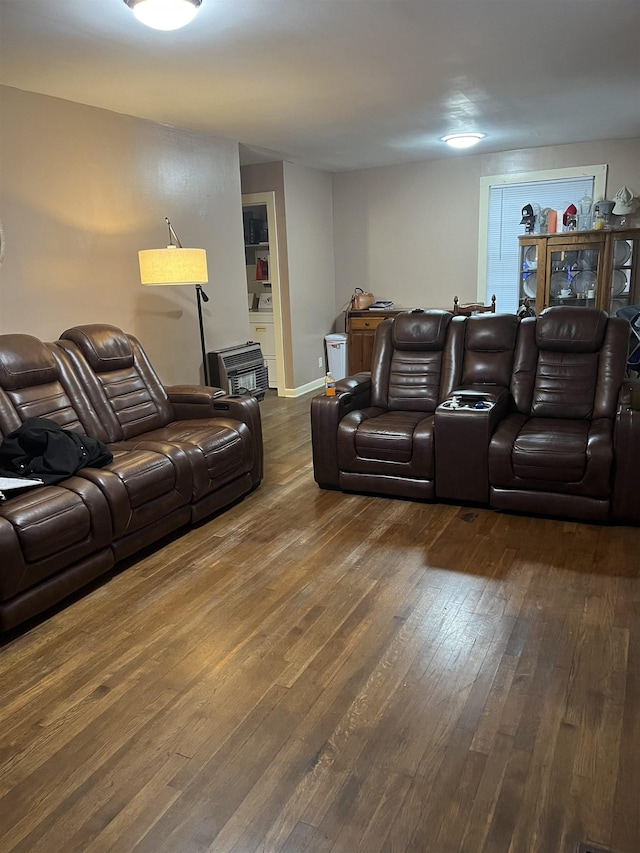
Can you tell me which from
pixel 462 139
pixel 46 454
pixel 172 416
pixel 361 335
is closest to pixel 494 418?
pixel 172 416

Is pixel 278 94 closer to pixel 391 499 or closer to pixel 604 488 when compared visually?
pixel 391 499

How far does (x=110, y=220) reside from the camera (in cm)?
443

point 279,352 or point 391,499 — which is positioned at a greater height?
point 279,352

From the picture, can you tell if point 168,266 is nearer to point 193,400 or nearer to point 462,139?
point 193,400

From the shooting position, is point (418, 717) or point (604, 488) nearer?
point (418, 717)

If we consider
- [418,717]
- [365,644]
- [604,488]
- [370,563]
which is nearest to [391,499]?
[370,563]

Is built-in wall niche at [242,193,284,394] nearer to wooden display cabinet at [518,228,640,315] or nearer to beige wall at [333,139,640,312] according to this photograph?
beige wall at [333,139,640,312]

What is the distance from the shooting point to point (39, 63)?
3266mm

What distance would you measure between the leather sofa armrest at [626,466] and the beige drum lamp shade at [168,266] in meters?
2.78

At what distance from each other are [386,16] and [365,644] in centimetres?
265

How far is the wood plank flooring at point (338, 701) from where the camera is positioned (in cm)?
168

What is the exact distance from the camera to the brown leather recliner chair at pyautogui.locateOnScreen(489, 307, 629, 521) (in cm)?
341

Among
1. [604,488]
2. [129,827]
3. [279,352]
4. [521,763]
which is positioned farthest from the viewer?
[279,352]

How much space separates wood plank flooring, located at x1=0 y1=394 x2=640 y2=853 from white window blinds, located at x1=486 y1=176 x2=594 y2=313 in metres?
4.28
